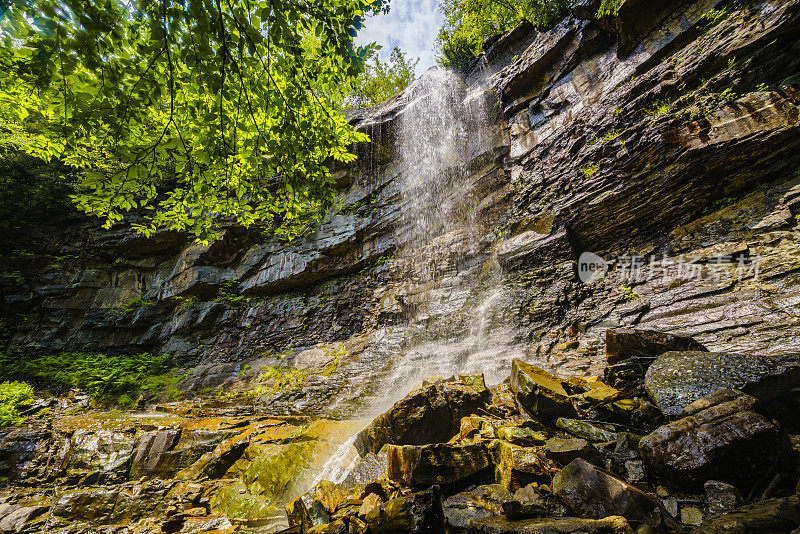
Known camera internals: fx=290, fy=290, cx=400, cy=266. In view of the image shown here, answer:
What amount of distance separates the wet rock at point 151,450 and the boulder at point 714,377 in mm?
6726

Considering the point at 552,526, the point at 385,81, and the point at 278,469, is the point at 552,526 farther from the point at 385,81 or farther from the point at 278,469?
the point at 385,81

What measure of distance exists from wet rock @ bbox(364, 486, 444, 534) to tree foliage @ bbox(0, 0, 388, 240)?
3352mm

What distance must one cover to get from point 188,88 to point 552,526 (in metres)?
5.11

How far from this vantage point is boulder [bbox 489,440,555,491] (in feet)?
7.60

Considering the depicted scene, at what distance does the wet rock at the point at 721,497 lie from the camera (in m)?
1.72

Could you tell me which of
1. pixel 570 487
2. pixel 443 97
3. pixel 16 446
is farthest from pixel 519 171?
pixel 16 446

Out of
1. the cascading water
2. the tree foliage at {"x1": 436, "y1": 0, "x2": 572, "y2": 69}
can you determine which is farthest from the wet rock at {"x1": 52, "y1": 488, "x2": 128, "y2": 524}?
the tree foliage at {"x1": 436, "y1": 0, "x2": 572, "y2": 69}

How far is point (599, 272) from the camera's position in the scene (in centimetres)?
639

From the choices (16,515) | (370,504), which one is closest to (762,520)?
(370,504)

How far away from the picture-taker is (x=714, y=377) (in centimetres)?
273

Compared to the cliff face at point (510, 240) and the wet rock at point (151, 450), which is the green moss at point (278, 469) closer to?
the wet rock at point (151, 450)

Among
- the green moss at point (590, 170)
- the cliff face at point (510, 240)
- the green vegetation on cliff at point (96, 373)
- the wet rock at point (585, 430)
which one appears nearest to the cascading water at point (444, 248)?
the cliff face at point (510, 240)

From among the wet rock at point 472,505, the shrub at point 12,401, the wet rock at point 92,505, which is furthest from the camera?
the shrub at point 12,401

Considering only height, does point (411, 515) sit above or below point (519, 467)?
below
